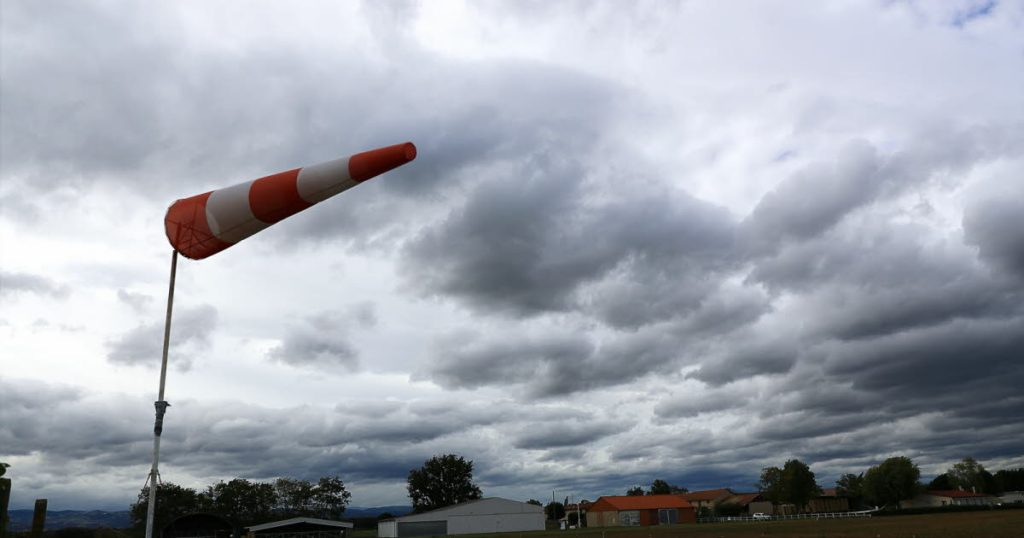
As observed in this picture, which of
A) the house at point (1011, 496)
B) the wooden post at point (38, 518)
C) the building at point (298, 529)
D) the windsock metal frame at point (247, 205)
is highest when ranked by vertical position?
the windsock metal frame at point (247, 205)

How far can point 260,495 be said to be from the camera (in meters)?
148

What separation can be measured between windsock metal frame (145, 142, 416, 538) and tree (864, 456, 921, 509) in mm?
149312

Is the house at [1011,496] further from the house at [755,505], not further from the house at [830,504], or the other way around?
the house at [755,505]

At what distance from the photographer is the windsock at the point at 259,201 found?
1082 cm

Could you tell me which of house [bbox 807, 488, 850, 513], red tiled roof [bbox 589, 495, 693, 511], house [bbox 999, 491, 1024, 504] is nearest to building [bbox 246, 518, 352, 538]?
red tiled roof [bbox 589, 495, 693, 511]

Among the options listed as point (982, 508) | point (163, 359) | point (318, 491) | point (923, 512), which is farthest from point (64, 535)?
point (982, 508)

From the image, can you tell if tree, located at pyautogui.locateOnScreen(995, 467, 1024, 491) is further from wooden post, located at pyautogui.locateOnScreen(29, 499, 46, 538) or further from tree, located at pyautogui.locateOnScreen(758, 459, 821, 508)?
wooden post, located at pyautogui.locateOnScreen(29, 499, 46, 538)

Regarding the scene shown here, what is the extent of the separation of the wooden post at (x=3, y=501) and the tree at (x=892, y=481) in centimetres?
15268

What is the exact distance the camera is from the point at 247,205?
39.1 ft

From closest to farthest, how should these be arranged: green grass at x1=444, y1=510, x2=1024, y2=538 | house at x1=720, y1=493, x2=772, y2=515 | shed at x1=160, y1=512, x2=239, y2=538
→ green grass at x1=444, y1=510, x2=1024, y2=538
shed at x1=160, y1=512, x2=239, y2=538
house at x1=720, y1=493, x2=772, y2=515

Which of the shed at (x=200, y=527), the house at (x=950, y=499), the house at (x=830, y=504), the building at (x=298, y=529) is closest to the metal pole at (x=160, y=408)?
the shed at (x=200, y=527)

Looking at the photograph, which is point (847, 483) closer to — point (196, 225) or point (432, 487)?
point (432, 487)

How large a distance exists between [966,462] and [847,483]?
39.9 metres

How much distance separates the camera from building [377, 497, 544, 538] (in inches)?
4279
